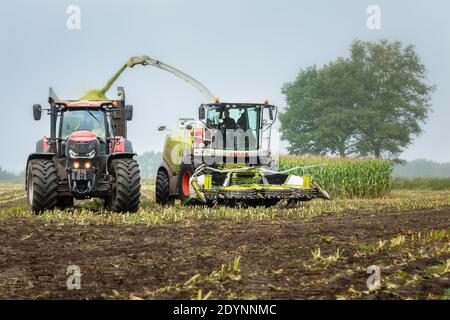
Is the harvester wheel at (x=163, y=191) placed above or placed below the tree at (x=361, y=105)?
below

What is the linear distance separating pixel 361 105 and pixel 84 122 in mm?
52769

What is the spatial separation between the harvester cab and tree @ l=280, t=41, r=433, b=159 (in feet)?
143

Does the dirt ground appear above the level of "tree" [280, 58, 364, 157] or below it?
below

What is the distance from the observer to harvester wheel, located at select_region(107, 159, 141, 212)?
15336mm

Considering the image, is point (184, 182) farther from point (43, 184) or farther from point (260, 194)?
point (43, 184)

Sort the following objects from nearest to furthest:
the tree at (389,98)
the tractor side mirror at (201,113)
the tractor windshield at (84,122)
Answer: the tractor windshield at (84,122), the tractor side mirror at (201,113), the tree at (389,98)

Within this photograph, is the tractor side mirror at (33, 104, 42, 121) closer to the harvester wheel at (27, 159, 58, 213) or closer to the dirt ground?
the harvester wheel at (27, 159, 58, 213)

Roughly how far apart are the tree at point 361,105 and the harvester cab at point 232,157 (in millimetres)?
43601

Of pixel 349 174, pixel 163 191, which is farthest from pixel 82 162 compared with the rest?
pixel 349 174

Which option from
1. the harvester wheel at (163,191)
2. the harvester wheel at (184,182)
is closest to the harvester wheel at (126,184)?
the harvester wheel at (184,182)

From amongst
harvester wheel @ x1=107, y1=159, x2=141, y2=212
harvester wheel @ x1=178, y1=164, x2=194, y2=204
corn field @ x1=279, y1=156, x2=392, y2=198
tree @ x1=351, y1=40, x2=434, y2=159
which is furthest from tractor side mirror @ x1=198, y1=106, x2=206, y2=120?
tree @ x1=351, y1=40, x2=434, y2=159

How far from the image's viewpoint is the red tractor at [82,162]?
15.4 m

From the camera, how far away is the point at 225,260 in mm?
8648

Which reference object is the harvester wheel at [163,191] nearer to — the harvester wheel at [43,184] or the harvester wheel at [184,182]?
the harvester wheel at [184,182]
